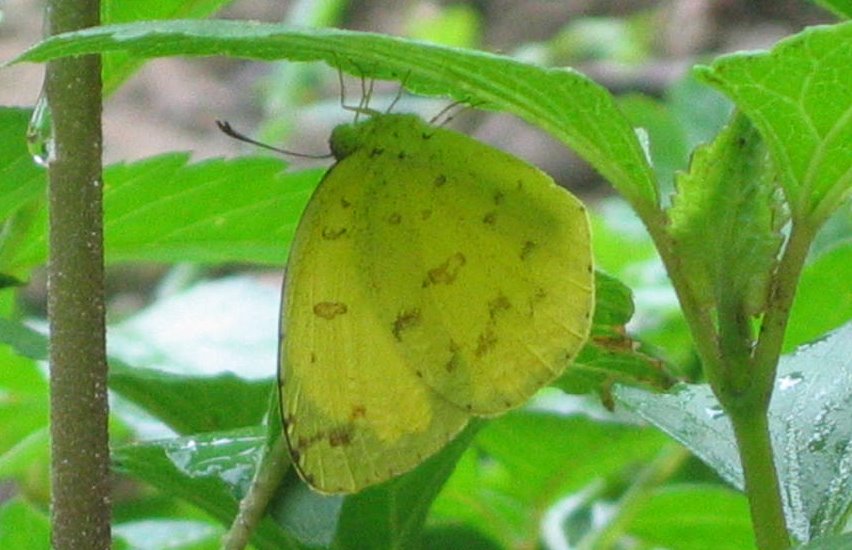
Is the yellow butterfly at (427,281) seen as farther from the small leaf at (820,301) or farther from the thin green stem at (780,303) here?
the small leaf at (820,301)

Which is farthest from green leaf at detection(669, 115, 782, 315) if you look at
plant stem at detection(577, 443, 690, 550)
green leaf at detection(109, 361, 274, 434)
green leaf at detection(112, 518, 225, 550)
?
plant stem at detection(577, 443, 690, 550)

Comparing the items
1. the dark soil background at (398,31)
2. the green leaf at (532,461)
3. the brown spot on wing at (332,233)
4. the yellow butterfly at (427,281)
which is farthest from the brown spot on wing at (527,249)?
the dark soil background at (398,31)

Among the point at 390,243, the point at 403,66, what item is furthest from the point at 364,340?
the point at 403,66

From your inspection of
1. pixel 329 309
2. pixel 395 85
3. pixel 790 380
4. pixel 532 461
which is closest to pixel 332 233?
pixel 329 309

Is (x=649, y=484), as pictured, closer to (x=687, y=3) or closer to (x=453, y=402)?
(x=453, y=402)

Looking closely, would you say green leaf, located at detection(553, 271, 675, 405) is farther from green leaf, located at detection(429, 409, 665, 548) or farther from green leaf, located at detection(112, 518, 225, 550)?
green leaf, located at detection(429, 409, 665, 548)
